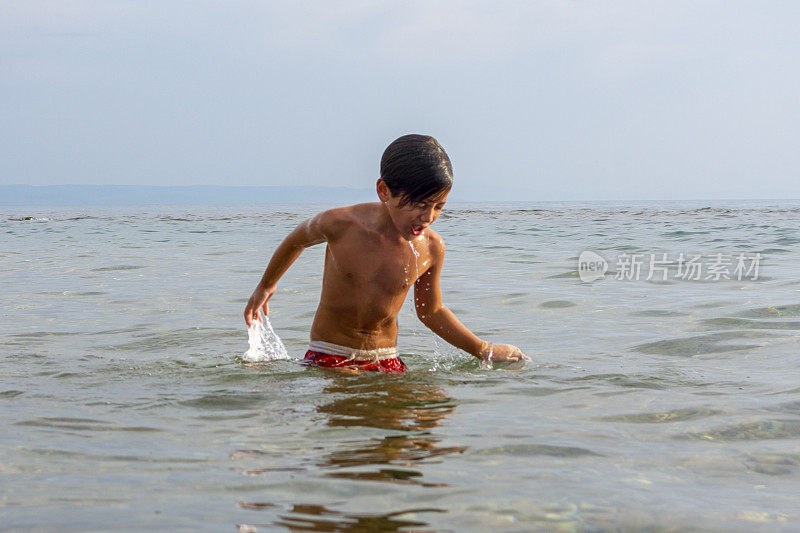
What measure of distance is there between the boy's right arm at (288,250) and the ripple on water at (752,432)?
6.58 feet

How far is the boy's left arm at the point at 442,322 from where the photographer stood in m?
4.28

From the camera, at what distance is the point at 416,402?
11.3 ft

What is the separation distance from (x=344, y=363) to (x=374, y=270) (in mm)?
540

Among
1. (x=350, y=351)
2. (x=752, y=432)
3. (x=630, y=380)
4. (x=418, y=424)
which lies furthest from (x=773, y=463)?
(x=350, y=351)

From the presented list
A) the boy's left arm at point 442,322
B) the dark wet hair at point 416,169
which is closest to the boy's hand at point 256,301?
the boy's left arm at point 442,322

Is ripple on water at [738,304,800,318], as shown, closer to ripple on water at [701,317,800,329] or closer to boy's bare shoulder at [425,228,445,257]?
ripple on water at [701,317,800,329]

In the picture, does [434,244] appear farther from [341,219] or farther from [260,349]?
[260,349]

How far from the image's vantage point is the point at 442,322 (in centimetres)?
436

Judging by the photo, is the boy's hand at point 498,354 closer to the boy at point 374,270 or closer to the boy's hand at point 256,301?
the boy at point 374,270

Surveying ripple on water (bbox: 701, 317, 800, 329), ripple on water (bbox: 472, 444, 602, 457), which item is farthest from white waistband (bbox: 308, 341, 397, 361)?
ripple on water (bbox: 701, 317, 800, 329)

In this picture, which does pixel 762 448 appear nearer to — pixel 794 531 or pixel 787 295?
pixel 794 531

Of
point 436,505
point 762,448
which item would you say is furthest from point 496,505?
point 762,448

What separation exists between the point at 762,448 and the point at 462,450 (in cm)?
109

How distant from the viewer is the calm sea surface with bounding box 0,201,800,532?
2121 mm
